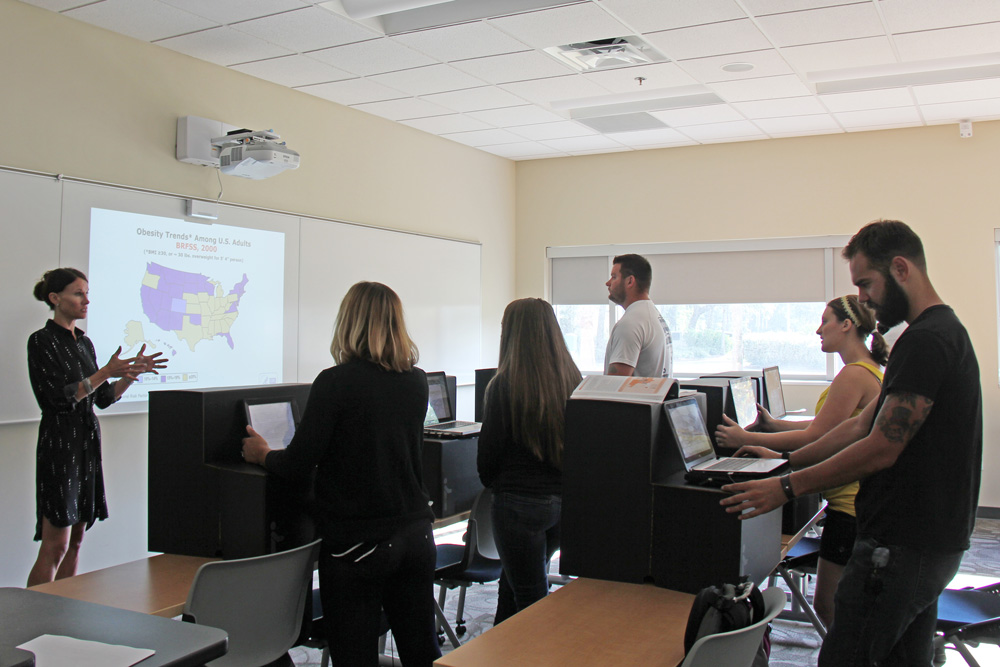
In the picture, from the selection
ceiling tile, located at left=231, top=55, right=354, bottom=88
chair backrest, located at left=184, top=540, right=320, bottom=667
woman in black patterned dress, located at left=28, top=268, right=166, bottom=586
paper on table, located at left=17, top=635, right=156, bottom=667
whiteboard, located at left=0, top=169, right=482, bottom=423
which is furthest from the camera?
ceiling tile, located at left=231, top=55, right=354, bottom=88

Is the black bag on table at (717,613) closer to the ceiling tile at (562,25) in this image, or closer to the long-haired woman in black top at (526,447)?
the long-haired woman in black top at (526,447)

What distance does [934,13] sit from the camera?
395 cm

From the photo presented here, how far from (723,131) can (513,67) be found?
2.29 m

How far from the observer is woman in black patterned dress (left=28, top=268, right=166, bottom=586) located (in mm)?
3498

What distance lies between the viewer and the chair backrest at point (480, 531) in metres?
3.33

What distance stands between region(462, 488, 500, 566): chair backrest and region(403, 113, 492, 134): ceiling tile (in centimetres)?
341

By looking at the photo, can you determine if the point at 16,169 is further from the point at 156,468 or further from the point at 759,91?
the point at 759,91

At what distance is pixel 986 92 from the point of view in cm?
525

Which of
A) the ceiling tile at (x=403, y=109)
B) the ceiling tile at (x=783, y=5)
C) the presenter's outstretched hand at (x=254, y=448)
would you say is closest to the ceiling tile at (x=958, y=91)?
the ceiling tile at (x=783, y=5)

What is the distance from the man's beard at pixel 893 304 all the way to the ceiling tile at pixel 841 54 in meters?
2.99

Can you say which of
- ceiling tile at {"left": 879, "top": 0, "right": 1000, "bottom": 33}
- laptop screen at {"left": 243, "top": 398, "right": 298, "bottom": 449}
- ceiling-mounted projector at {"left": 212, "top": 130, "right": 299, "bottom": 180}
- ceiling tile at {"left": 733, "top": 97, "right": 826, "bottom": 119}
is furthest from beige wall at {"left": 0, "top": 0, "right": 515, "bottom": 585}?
ceiling tile at {"left": 879, "top": 0, "right": 1000, "bottom": 33}

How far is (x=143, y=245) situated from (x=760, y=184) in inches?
187

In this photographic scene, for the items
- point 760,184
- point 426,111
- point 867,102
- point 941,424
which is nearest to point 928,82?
point 867,102

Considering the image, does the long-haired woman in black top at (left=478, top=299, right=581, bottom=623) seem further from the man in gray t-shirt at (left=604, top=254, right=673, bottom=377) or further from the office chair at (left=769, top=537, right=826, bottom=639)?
the man in gray t-shirt at (left=604, top=254, right=673, bottom=377)
